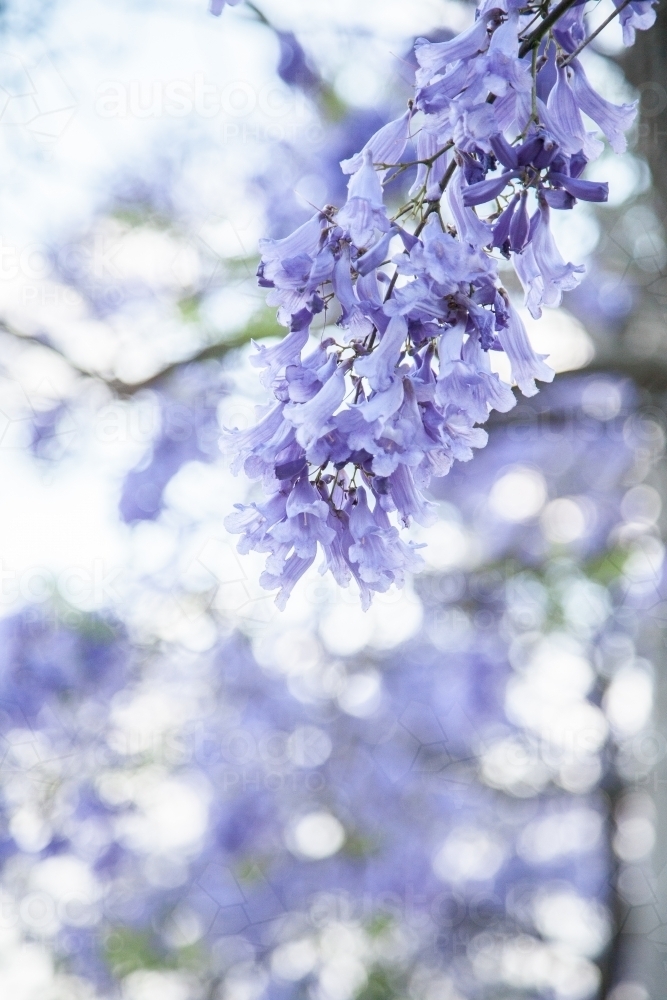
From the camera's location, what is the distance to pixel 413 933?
2.40 metres

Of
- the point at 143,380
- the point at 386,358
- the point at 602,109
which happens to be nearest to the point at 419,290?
the point at 386,358

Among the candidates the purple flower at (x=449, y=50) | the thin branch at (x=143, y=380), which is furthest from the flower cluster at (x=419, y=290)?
the thin branch at (x=143, y=380)

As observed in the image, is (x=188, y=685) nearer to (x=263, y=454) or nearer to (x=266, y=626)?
(x=266, y=626)

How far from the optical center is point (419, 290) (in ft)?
1.03

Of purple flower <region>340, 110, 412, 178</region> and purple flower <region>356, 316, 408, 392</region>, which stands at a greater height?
purple flower <region>340, 110, 412, 178</region>

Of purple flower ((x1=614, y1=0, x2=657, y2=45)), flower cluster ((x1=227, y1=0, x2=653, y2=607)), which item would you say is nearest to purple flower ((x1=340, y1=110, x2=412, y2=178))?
flower cluster ((x1=227, y1=0, x2=653, y2=607))

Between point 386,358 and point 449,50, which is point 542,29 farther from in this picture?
point 386,358

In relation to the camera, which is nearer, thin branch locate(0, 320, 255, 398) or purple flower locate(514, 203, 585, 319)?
purple flower locate(514, 203, 585, 319)

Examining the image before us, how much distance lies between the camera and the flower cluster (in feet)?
1.03

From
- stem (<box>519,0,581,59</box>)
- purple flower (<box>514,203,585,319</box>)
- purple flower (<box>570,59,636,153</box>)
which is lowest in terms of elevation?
purple flower (<box>514,203,585,319</box>)

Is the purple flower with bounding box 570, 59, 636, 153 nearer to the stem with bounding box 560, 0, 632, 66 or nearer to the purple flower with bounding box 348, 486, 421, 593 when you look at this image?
the stem with bounding box 560, 0, 632, 66

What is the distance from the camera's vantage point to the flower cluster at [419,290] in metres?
0.31

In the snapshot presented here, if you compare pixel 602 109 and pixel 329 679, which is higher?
pixel 602 109

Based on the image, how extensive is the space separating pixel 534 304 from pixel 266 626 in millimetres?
1684
